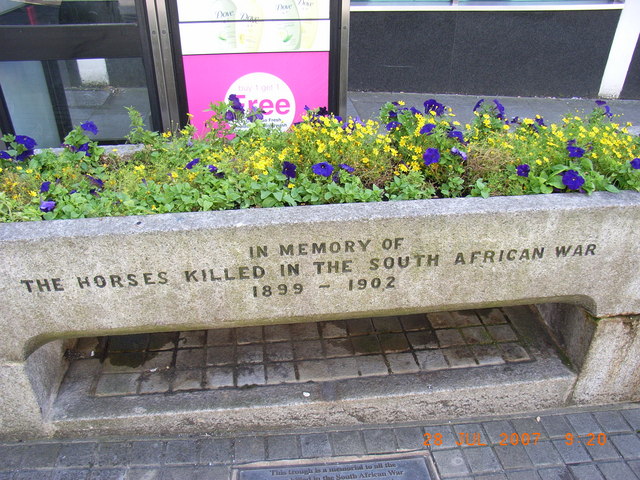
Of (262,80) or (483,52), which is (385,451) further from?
(483,52)

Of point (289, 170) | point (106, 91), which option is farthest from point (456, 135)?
point (106, 91)

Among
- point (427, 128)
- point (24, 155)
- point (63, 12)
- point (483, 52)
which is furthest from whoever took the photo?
point (483, 52)

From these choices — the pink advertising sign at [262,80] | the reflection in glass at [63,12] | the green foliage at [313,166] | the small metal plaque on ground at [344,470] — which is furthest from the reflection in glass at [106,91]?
the small metal plaque on ground at [344,470]

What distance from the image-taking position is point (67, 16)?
426 cm

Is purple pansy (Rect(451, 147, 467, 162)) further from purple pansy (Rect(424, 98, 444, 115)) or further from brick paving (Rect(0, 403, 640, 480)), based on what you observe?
brick paving (Rect(0, 403, 640, 480))

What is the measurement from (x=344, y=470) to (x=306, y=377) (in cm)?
56

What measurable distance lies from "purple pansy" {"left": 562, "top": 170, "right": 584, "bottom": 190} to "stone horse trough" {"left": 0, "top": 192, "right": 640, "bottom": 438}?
73mm

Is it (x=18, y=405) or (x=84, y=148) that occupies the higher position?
(x=84, y=148)

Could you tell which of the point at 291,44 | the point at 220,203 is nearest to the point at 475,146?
the point at 220,203

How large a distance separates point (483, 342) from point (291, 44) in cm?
273

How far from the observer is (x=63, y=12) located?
4.25 m

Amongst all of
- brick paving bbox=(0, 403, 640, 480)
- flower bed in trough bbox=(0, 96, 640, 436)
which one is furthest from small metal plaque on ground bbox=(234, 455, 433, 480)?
flower bed in trough bbox=(0, 96, 640, 436)

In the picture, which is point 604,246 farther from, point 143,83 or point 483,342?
point 143,83
